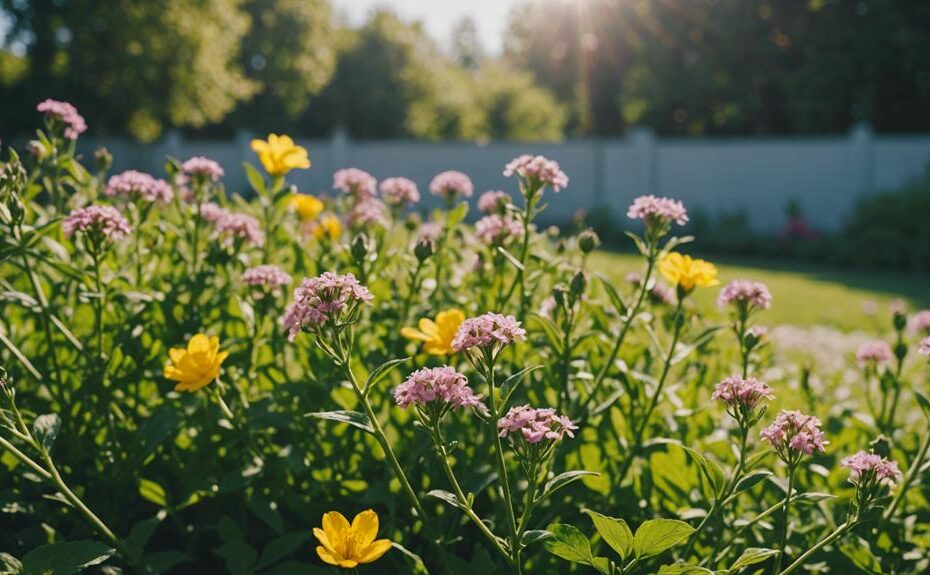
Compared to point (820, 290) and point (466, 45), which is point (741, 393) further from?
point (466, 45)

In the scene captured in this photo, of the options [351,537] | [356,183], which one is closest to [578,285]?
[351,537]

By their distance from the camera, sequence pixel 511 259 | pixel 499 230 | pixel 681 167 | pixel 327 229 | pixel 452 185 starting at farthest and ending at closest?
pixel 681 167
pixel 452 185
pixel 327 229
pixel 499 230
pixel 511 259

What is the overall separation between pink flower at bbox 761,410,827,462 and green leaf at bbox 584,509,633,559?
256 mm

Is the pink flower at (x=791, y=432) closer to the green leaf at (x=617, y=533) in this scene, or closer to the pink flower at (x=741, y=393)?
the pink flower at (x=741, y=393)

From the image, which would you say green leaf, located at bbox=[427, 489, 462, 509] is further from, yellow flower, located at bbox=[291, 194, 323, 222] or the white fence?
the white fence

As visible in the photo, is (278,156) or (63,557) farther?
(278,156)

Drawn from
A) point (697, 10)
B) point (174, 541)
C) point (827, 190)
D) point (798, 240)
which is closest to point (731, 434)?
point (174, 541)

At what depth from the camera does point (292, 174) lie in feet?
51.7

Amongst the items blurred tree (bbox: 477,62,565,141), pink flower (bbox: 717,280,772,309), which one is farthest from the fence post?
blurred tree (bbox: 477,62,565,141)

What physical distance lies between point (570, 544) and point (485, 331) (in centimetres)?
31

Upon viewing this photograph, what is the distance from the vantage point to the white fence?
14.4 m

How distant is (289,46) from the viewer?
22859mm

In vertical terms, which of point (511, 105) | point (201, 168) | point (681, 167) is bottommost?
point (681, 167)

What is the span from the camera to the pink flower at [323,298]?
3.73ft
